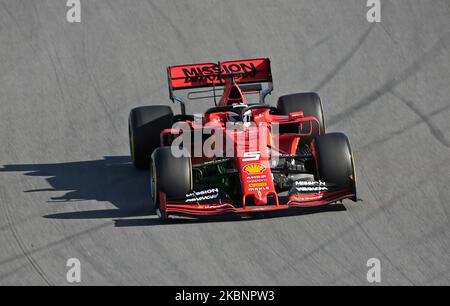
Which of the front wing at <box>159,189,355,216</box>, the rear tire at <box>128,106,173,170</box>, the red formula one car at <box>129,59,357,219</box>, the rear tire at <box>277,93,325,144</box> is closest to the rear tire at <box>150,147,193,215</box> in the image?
the red formula one car at <box>129,59,357,219</box>

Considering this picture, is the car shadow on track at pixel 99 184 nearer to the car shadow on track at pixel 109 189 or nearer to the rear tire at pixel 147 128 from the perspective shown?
the car shadow on track at pixel 109 189

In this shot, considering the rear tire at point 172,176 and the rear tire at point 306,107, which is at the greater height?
the rear tire at point 306,107

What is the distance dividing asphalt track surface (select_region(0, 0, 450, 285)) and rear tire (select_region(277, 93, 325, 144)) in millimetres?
779

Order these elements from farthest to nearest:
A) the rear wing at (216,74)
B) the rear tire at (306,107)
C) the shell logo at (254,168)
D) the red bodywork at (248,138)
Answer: the rear wing at (216,74) → the rear tire at (306,107) → the shell logo at (254,168) → the red bodywork at (248,138)

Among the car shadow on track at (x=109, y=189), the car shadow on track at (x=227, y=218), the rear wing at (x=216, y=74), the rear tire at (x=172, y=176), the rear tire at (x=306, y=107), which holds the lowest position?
the car shadow on track at (x=227, y=218)

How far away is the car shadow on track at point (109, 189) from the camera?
13.8 metres

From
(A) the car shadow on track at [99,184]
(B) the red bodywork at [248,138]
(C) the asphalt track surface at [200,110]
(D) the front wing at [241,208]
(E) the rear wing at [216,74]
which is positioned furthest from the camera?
(E) the rear wing at [216,74]

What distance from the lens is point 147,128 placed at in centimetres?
1598

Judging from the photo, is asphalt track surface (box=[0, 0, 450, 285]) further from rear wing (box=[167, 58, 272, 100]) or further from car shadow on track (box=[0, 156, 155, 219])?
rear wing (box=[167, 58, 272, 100])

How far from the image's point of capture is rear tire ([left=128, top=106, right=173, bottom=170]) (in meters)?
16.0

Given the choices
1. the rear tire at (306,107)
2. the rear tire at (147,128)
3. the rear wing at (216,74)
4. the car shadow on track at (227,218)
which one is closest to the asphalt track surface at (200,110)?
the car shadow on track at (227,218)

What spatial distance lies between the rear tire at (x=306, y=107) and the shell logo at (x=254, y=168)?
7.32ft

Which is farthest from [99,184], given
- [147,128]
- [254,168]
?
Answer: [254,168]

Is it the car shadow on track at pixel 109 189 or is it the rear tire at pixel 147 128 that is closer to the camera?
the car shadow on track at pixel 109 189
